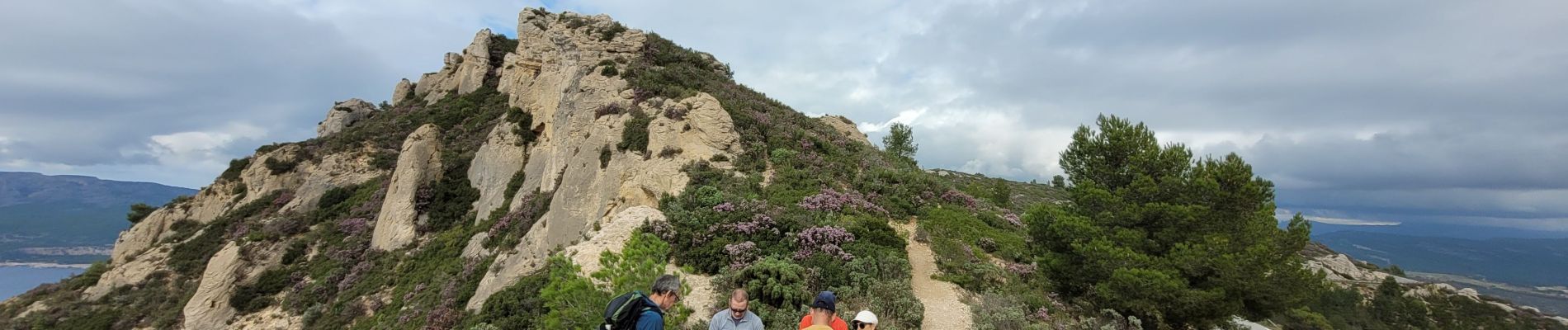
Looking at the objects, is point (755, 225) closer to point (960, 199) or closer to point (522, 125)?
point (960, 199)

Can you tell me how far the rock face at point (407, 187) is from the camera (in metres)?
29.3

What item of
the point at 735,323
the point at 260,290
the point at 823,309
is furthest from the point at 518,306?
the point at 260,290

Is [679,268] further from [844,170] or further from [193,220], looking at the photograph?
[193,220]

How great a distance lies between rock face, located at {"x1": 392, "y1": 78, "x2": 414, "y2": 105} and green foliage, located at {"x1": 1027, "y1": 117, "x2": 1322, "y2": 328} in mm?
58795

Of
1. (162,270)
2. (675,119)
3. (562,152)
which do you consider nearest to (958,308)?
(675,119)

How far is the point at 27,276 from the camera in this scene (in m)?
178

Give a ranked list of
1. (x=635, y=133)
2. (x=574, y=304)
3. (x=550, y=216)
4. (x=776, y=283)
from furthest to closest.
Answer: (x=635, y=133)
(x=550, y=216)
(x=776, y=283)
(x=574, y=304)

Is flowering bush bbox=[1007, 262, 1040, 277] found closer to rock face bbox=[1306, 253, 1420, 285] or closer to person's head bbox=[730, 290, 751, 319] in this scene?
person's head bbox=[730, 290, 751, 319]

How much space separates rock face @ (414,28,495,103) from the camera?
4878 cm

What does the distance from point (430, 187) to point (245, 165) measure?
20379 mm

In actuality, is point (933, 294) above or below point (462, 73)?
below

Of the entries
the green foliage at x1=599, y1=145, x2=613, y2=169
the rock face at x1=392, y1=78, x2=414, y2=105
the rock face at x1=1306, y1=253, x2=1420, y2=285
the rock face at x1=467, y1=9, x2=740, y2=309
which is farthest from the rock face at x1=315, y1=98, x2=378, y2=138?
the rock face at x1=1306, y1=253, x2=1420, y2=285

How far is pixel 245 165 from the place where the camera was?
134 ft

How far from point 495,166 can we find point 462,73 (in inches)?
934
